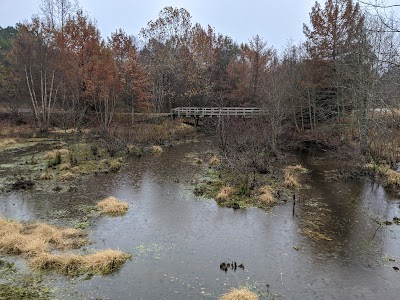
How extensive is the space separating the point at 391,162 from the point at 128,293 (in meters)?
19.6

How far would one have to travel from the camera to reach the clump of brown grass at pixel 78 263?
9484 millimetres

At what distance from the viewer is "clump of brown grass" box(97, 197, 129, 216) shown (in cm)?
1407

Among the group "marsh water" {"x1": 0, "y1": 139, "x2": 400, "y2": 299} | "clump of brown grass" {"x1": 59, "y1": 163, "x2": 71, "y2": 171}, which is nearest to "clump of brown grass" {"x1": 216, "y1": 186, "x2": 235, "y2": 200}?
"marsh water" {"x1": 0, "y1": 139, "x2": 400, "y2": 299}

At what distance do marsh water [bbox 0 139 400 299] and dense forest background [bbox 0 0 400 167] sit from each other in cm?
824

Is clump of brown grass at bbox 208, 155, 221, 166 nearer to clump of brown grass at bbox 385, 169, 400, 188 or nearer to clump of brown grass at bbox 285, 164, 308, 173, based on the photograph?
clump of brown grass at bbox 285, 164, 308, 173

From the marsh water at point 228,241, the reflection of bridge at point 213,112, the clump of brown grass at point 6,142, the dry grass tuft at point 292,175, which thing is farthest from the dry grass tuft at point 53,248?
the reflection of bridge at point 213,112

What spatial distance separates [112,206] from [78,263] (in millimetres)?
4657

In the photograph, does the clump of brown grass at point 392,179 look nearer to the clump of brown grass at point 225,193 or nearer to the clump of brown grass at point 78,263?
the clump of brown grass at point 225,193

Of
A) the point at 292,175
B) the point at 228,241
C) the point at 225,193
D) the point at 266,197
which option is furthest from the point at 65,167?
the point at 292,175

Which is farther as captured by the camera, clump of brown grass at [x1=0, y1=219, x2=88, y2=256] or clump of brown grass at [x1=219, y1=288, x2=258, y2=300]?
clump of brown grass at [x1=0, y1=219, x2=88, y2=256]

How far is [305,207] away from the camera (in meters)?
14.9

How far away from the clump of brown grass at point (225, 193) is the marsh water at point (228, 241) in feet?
1.68

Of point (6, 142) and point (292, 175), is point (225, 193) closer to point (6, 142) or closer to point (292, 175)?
point (292, 175)

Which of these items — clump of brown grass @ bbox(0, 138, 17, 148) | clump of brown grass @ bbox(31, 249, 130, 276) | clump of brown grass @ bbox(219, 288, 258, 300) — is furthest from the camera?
clump of brown grass @ bbox(0, 138, 17, 148)
